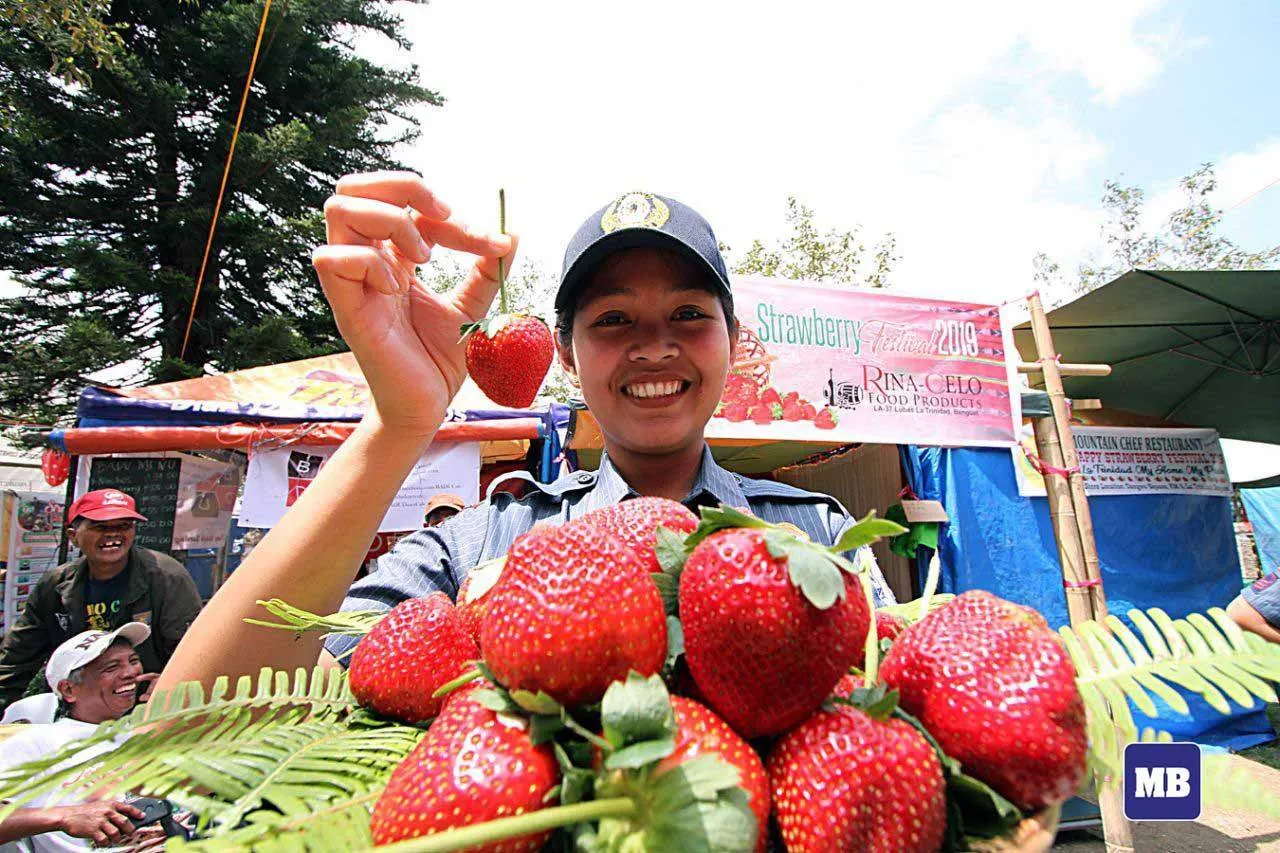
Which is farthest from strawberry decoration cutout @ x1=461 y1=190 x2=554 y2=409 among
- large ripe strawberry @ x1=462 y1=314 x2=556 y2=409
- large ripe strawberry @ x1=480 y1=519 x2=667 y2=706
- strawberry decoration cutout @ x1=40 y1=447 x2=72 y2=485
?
strawberry decoration cutout @ x1=40 y1=447 x2=72 y2=485

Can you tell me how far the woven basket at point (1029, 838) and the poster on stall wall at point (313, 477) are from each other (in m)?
4.08

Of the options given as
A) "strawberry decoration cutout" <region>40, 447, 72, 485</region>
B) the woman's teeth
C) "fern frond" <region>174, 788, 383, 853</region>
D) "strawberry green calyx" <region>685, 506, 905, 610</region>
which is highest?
"strawberry decoration cutout" <region>40, 447, 72, 485</region>

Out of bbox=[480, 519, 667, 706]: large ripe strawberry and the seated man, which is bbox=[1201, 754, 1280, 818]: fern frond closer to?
bbox=[480, 519, 667, 706]: large ripe strawberry

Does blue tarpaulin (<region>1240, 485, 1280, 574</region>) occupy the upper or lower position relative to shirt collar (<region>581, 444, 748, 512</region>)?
lower

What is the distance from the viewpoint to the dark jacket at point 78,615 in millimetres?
4000

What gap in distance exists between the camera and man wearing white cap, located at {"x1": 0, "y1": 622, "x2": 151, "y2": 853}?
2.54 m

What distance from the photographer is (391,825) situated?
497 mm

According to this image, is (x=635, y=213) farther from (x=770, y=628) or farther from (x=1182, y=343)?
(x=1182, y=343)

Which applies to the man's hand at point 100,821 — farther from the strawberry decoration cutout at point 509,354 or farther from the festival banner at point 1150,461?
the festival banner at point 1150,461

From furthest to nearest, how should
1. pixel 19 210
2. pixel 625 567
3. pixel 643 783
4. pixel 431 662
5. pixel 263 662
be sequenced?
pixel 19 210 → pixel 263 662 → pixel 431 662 → pixel 625 567 → pixel 643 783

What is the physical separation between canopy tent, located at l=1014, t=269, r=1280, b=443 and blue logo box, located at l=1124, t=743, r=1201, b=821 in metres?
4.70

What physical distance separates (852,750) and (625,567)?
23 cm

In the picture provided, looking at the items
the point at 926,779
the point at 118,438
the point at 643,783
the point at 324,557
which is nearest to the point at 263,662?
the point at 324,557

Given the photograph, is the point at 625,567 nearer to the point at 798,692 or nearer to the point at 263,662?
the point at 798,692
